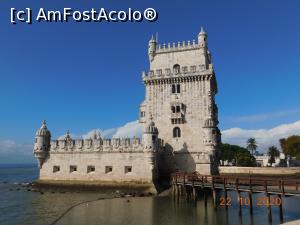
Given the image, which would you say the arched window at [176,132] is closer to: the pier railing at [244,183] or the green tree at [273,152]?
the pier railing at [244,183]

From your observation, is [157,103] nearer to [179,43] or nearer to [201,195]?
Answer: [179,43]

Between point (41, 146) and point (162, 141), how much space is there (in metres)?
18.5

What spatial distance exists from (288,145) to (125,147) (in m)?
54.6

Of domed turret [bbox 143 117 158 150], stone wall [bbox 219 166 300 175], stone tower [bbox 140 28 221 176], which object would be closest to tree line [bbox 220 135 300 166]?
stone wall [bbox 219 166 300 175]

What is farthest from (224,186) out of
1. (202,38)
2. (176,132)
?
(202,38)

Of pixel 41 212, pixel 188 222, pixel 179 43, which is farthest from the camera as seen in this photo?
pixel 179 43

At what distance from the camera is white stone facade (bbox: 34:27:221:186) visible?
40406 mm

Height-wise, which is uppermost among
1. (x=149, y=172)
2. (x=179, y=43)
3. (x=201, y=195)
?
(x=179, y=43)

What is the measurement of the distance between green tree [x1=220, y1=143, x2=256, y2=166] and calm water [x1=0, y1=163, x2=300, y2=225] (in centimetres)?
4983

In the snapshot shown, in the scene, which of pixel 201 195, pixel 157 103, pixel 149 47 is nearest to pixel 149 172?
pixel 201 195

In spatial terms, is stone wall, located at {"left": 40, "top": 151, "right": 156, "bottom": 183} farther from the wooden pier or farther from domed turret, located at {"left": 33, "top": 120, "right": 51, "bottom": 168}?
the wooden pier

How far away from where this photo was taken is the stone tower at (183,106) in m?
42.6

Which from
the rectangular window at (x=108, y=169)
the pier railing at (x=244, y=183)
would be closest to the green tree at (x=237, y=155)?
the pier railing at (x=244, y=183)

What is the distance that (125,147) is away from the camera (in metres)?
41.4
